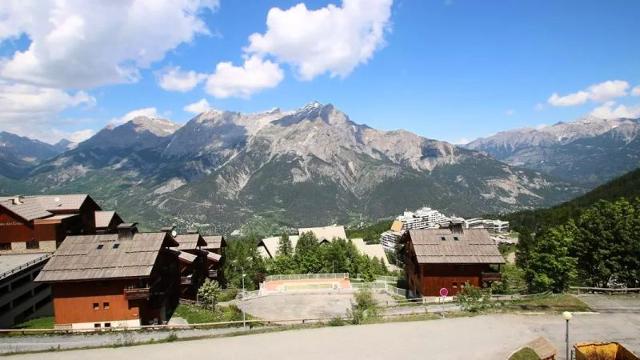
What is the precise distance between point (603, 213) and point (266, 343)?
46.4 m

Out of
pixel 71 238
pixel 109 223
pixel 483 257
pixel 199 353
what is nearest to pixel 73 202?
pixel 109 223

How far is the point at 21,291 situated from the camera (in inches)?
2178

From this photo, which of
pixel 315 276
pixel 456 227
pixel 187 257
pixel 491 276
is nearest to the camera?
pixel 491 276

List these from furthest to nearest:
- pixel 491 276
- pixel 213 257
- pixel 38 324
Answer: pixel 213 257
pixel 491 276
pixel 38 324

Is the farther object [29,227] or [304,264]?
[304,264]

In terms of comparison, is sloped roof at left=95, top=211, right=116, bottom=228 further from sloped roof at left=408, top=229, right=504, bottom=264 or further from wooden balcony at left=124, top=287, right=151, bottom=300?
sloped roof at left=408, top=229, right=504, bottom=264

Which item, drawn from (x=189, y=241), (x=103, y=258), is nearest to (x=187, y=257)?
(x=189, y=241)

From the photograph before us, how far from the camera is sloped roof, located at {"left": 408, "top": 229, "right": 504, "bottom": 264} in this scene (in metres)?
62.0

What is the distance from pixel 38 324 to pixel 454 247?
50.6 metres

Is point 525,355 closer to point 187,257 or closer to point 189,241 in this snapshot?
point 187,257

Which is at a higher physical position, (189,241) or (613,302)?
(189,241)

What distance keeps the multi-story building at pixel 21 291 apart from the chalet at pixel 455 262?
48.0 metres

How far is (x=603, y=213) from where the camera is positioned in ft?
196

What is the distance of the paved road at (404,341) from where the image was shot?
3425 cm
